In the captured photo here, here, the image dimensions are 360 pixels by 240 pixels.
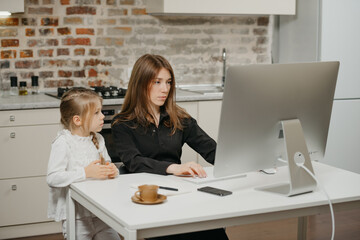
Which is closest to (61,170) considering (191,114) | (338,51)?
(191,114)

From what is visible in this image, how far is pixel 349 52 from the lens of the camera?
178 inches

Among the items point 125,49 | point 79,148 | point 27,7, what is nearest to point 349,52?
point 125,49

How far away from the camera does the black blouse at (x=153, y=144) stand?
8.29 feet

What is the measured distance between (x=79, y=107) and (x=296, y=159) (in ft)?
3.20

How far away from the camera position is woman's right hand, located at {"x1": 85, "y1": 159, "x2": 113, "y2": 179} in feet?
7.45

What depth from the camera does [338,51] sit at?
14.7 ft

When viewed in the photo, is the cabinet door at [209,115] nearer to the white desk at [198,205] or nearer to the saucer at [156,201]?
the white desk at [198,205]

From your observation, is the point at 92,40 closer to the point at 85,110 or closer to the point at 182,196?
the point at 85,110

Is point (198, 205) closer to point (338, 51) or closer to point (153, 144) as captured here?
point (153, 144)

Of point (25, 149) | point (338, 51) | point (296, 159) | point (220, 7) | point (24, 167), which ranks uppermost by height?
point (220, 7)

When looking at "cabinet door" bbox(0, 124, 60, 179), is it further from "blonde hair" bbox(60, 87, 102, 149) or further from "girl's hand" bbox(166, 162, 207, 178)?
"girl's hand" bbox(166, 162, 207, 178)

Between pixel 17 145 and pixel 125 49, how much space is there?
1.26 meters

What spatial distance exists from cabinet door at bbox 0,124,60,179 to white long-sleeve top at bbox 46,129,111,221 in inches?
49.3

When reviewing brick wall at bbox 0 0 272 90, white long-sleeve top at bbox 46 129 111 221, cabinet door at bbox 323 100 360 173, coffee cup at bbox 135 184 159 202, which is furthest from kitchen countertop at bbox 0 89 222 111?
coffee cup at bbox 135 184 159 202
